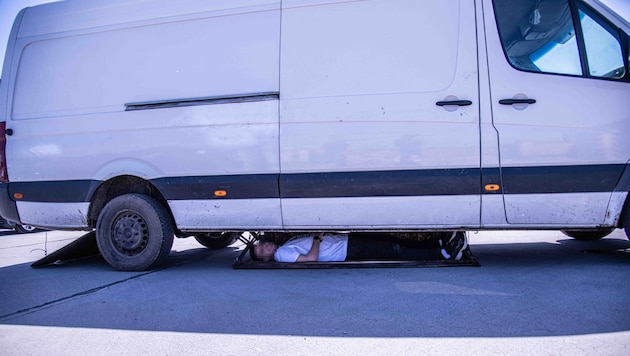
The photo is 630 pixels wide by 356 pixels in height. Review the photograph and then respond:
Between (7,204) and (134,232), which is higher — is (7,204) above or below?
above

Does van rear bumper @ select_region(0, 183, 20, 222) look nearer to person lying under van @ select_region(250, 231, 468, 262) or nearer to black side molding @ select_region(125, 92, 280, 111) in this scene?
black side molding @ select_region(125, 92, 280, 111)

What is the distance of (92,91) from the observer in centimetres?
387

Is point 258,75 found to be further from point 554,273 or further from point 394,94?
point 554,273

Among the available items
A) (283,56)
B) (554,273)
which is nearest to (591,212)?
(554,273)

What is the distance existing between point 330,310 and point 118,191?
8.49 feet

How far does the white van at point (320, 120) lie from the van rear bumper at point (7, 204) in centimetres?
9

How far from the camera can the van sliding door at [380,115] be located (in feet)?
10.7

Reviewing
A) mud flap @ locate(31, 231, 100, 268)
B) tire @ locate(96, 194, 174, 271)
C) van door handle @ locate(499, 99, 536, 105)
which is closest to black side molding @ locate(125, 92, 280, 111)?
tire @ locate(96, 194, 174, 271)

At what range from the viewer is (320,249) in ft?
12.8

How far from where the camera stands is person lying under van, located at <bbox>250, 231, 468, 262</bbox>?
3738mm

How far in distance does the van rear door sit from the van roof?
2065 millimetres

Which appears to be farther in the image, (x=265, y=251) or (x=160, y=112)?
(x=265, y=251)

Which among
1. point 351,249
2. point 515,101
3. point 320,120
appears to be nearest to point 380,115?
point 320,120

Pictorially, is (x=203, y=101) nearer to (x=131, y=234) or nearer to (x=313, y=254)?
(x=131, y=234)
